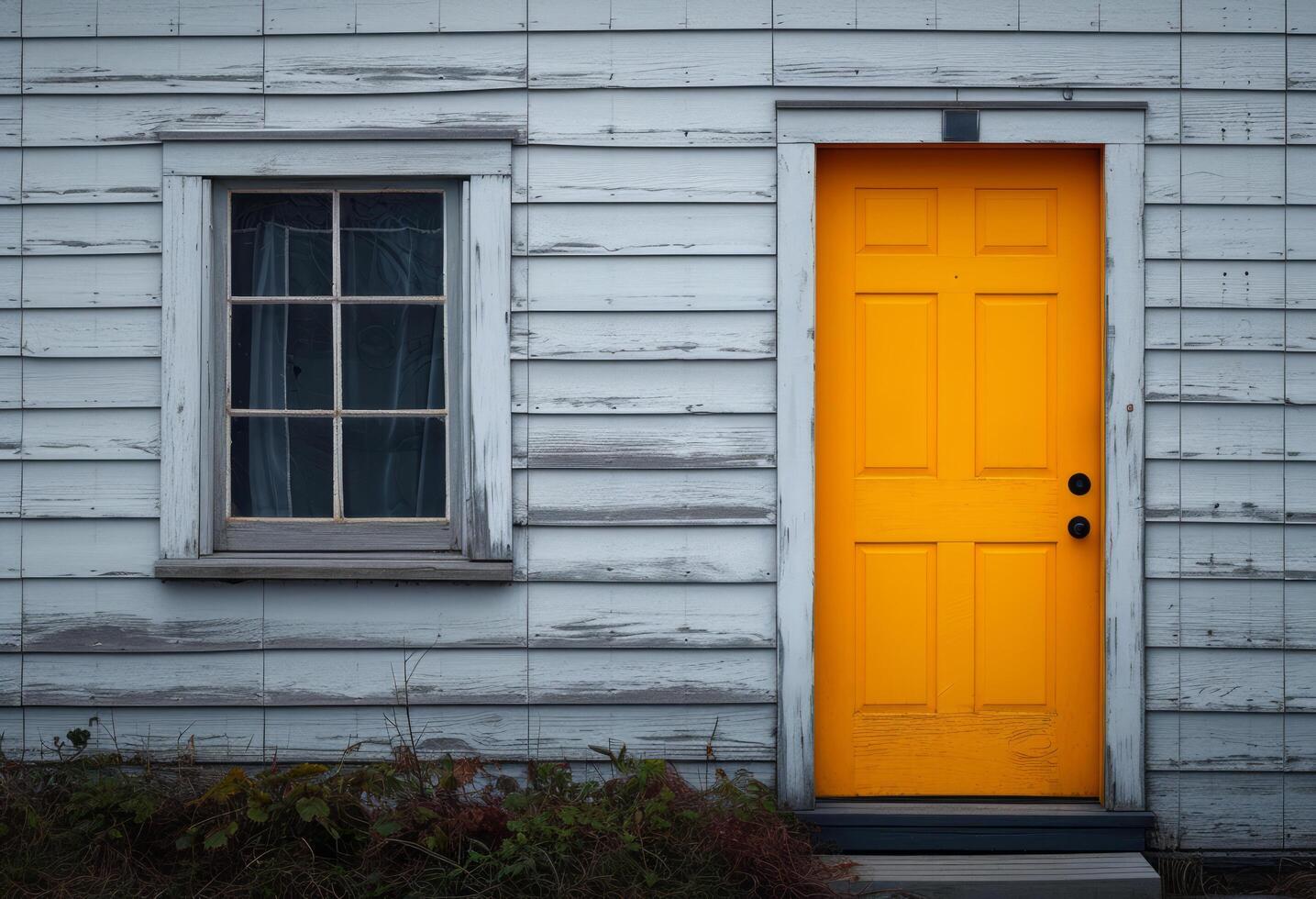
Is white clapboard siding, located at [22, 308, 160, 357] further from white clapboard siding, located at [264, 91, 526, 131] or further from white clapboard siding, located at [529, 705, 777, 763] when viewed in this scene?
white clapboard siding, located at [529, 705, 777, 763]

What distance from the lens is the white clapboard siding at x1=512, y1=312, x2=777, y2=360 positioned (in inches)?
141

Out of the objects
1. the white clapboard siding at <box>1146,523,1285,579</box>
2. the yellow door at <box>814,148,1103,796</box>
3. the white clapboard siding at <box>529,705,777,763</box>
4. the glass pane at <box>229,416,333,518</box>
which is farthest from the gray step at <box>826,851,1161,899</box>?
the glass pane at <box>229,416,333,518</box>

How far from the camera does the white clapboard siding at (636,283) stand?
3582mm

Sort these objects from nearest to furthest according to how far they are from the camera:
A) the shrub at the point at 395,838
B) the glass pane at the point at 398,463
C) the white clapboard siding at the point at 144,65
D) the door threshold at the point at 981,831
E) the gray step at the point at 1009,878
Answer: the shrub at the point at 395,838
the gray step at the point at 1009,878
the door threshold at the point at 981,831
the white clapboard siding at the point at 144,65
the glass pane at the point at 398,463

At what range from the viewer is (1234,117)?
11.6 ft

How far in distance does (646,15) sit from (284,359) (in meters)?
1.74

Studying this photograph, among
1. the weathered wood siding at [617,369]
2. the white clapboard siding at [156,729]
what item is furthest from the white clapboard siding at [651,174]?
the white clapboard siding at [156,729]

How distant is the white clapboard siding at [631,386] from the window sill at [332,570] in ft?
1.87

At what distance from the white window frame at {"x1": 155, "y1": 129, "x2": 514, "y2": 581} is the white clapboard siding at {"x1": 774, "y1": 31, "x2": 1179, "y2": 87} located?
3.57ft

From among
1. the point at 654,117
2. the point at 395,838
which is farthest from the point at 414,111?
the point at 395,838

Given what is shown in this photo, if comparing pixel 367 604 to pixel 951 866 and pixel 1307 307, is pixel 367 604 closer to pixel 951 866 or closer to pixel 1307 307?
pixel 951 866

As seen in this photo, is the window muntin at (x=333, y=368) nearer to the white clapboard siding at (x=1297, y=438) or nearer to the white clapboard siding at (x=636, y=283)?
the white clapboard siding at (x=636, y=283)

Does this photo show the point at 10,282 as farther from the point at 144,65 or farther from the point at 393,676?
the point at 393,676

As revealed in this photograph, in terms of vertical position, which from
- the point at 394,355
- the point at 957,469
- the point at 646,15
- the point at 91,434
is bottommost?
the point at 957,469
